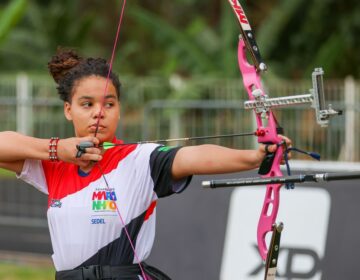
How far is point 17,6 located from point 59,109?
1781 millimetres

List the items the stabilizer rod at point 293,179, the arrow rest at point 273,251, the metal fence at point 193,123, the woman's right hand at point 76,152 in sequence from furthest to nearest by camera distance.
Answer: the metal fence at point 193,123
the woman's right hand at point 76,152
the arrow rest at point 273,251
the stabilizer rod at point 293,179

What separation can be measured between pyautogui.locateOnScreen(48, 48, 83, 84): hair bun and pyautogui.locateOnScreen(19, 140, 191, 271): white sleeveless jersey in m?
0.47

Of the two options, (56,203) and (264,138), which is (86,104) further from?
(264,138)

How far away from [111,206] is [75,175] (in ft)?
0.77

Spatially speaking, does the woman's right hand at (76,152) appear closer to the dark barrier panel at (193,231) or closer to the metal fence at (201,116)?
the dark barrier panel at (193,231)

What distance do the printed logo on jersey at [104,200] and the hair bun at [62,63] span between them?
622mm

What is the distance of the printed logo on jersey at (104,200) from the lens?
411 centimetres

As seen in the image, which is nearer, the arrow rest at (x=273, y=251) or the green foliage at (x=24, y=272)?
the arrow rest at (x=273, y=251)

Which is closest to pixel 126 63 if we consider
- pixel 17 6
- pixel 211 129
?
pixel 17 6

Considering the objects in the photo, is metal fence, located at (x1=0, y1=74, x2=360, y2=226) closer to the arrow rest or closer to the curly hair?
the curly hair

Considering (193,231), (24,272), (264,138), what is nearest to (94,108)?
(264,138)

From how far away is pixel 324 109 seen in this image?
11.7 ft

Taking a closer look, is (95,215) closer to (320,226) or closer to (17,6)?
(320,226)

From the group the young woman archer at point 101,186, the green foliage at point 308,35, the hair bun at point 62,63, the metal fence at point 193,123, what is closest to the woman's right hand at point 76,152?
the young woman archer at point 101,186
